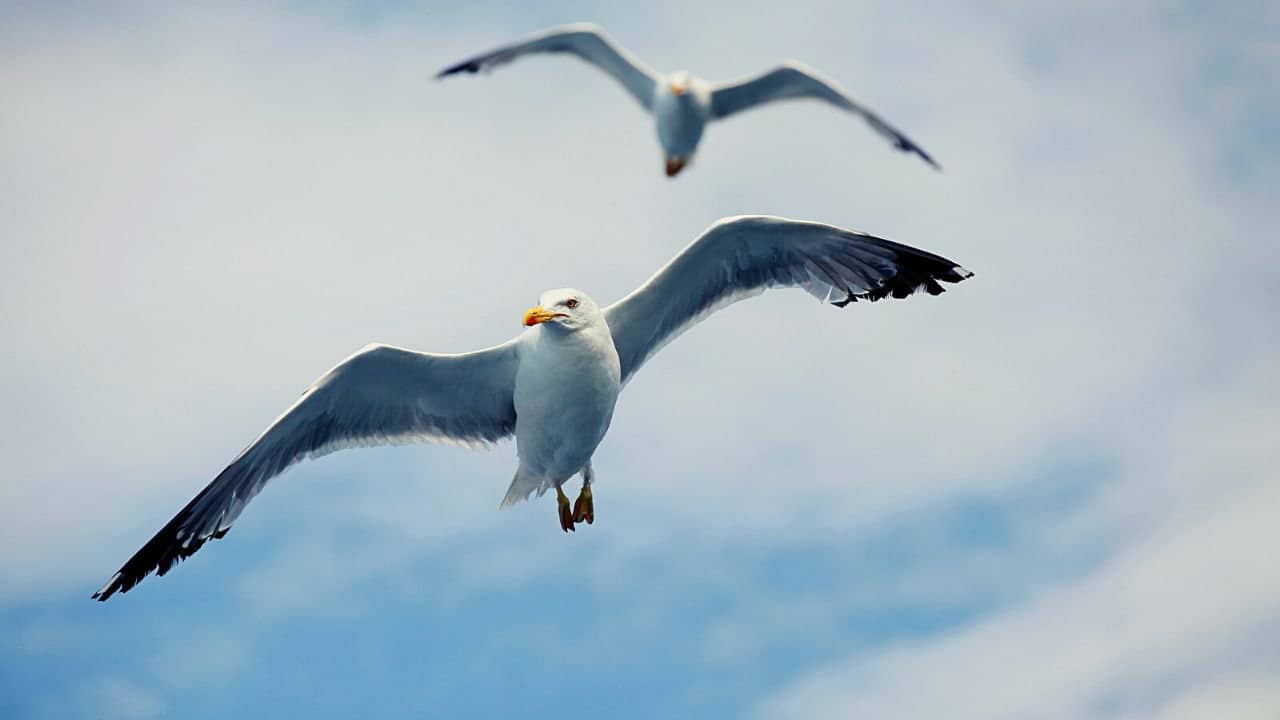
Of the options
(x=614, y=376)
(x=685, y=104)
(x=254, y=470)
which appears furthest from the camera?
(x=254, y=470)

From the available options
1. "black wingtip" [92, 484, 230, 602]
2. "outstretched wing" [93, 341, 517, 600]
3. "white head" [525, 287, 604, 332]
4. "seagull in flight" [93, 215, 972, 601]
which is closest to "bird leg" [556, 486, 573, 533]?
"seagull in flight" [93, 215, 972, 601]

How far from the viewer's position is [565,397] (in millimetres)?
11555

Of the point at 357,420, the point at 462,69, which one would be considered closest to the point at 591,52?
the point at 462,69

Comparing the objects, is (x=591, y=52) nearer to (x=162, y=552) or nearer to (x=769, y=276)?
(x=769, y=276)

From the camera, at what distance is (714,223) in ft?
39.7

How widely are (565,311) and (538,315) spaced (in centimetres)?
30

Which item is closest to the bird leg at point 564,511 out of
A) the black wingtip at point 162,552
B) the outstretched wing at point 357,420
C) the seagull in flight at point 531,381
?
the seagull in flight at point 531,381

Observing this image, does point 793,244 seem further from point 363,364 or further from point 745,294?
point 363,364

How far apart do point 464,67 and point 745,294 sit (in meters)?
3.23

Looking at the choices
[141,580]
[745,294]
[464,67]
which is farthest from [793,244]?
[141,580]

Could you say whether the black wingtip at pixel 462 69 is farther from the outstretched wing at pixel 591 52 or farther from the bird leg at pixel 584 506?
the bird leg at pixel 584 506

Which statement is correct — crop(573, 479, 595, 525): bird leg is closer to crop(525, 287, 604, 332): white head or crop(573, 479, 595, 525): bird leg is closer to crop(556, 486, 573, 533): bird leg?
crop(556, 486, 573, 533): bird leg

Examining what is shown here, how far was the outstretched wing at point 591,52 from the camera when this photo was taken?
1152cm

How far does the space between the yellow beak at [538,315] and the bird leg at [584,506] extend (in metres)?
1.93
